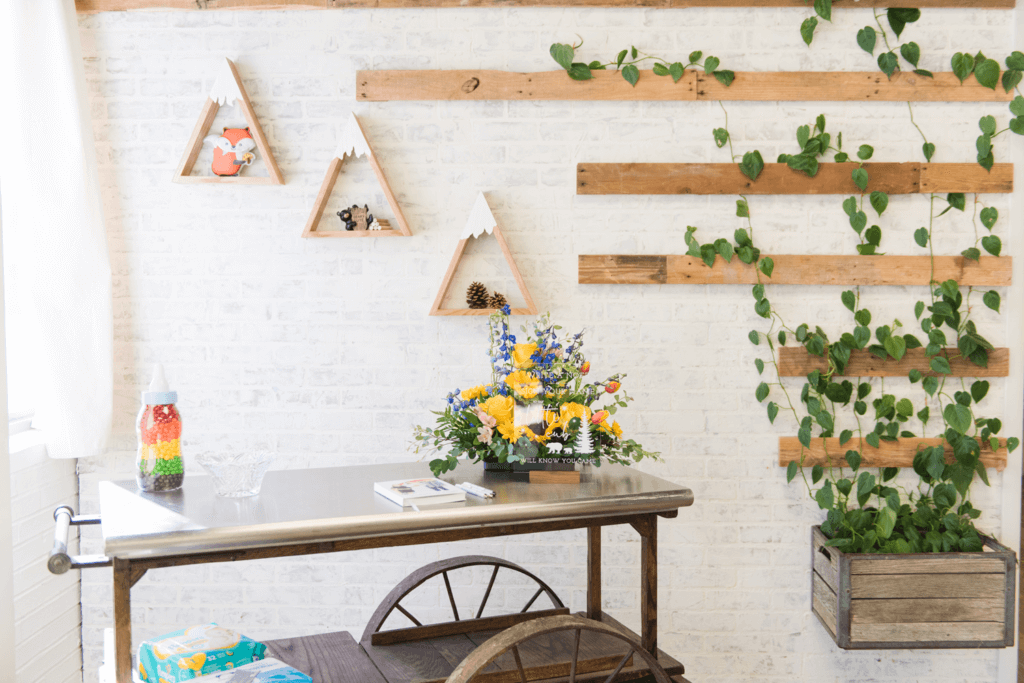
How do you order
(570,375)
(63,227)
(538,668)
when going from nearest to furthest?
1. (538,668)
2. (570,375)
3. (63,227)

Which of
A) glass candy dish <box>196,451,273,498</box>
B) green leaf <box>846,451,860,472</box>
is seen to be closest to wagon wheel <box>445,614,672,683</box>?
glass candy dish <box>196,451,273,498</box>

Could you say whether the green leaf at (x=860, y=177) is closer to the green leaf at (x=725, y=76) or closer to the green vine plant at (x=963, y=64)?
the green vine plant at (x=963, y=64)

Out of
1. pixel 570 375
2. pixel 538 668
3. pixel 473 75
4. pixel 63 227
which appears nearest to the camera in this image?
pixel 538 668

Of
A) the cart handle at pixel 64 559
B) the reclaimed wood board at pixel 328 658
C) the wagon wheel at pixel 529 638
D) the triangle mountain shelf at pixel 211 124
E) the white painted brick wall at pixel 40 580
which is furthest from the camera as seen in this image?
the triangle mountain shelf at pixel 211 124

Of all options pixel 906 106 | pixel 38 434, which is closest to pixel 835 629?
pixel 906 106

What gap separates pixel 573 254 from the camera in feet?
8.45

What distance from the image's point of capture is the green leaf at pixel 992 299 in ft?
8.34

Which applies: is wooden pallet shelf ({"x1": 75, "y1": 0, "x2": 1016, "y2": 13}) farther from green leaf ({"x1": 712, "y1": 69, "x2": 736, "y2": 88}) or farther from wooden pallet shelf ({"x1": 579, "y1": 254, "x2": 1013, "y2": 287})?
wooden pallet shelf ({"x1": 579, "y1": 254, "x2": 1013, "y2": 287})

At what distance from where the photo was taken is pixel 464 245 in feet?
8.20

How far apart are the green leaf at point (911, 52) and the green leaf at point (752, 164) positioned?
22.7 inches

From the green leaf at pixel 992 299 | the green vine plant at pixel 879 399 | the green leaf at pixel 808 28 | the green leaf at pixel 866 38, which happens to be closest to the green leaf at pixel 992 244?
the green vine plant at pixel 879 399

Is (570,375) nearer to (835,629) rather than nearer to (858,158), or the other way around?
(835,629)

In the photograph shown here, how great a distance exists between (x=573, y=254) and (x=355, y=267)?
72 cm

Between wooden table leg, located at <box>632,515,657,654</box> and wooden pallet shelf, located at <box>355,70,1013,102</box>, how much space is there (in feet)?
4.81
